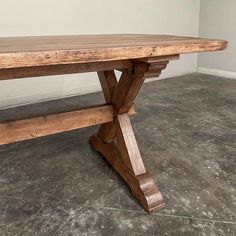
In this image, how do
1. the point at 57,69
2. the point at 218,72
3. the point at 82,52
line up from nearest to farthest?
the point at 82,52
the point at 57,69
the point at 218,72

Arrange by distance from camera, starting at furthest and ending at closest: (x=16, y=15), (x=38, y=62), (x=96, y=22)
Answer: (x=96, y=22)
(x=16, y=15)
(x=38, y=62)

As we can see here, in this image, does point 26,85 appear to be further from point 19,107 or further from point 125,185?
point 125,185

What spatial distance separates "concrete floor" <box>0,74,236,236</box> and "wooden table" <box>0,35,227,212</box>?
97mm

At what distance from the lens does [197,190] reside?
1279 millimetres

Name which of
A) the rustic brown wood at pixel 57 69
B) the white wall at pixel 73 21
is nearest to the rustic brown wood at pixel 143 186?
the rustic brown wood at pixel 57 69

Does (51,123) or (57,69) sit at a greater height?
(57,69)

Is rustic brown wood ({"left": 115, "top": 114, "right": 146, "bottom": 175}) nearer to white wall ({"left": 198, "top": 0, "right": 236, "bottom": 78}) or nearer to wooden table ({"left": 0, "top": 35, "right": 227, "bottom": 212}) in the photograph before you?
wooden table ({"left": 0, "top": 35, "right": 227, "bottom": 212})

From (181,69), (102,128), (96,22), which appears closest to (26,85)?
(96,22)

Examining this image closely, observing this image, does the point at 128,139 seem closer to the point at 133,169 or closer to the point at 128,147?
the point at 128,147

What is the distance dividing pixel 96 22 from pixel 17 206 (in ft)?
7.32

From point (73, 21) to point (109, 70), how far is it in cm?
172

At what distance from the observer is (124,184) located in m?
1.33

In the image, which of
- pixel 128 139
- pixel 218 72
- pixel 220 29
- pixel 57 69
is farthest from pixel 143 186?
pixel 220 29

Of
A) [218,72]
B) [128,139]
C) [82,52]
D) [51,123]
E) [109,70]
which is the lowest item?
[218,72]
